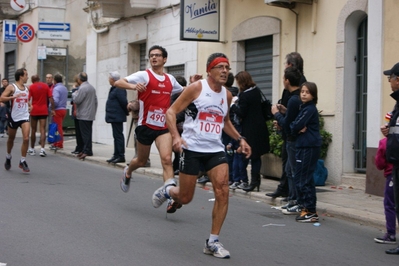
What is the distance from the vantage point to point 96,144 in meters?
23.2

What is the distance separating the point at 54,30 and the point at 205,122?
20.5 m

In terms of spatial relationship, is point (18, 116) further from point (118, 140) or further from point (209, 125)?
point (209, 125)

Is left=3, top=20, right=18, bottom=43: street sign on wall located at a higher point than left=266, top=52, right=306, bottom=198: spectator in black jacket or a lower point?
higher

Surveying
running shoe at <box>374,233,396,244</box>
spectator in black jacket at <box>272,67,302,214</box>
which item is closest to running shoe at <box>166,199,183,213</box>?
spectator in black jacket at <box>272,67,302,214</box>

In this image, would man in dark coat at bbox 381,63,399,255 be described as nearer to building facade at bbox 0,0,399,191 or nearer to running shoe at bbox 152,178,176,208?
running shoe at bbox 152,178,176,208

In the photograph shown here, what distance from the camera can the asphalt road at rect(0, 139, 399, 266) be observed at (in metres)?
6.76

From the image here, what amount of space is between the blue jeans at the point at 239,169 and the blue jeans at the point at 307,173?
2.55 m

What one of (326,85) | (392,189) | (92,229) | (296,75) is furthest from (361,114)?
(92,229)

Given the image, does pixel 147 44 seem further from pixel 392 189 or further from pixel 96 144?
pixel 392 189

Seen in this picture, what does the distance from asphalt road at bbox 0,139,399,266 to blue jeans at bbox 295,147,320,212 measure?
0.32 metres

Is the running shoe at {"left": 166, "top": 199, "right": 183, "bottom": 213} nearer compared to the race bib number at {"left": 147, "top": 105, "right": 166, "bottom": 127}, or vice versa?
the running shoe at {"left": 166, "top": 199, "right": 183, "bottom": 213}

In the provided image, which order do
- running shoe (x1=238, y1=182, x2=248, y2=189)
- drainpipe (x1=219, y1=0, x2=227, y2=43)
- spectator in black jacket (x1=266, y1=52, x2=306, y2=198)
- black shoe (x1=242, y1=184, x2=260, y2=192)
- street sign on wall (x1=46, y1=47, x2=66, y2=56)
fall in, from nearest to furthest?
spectator in black jacket (x1=266, y1=52, x2=306, y2=198), black shoe (x1=242, y1=184, x2=260, y2=192), running shoe (x1=238, y1=182, x2=248, y2=189), drainpipe (x1=219, y1=0, x2=227, y2=43), street sign on wall (x1=46, y1=47, x2=66, y2=56)

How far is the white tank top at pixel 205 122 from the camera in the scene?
7102 millimetres

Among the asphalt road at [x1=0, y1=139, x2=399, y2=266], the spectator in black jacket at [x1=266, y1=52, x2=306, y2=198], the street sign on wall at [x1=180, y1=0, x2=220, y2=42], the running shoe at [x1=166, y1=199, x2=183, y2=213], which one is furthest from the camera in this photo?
the street sign on wall at [x1=180, y1=0, x2=220, y2=42]
